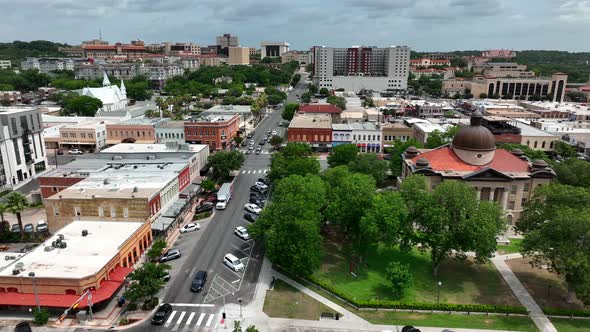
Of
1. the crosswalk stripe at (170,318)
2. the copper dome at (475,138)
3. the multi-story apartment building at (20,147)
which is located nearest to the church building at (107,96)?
the multi-story apartment building at (20,147)

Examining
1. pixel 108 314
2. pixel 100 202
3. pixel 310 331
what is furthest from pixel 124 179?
pixel 310 331

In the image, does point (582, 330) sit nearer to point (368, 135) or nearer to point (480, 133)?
point (480, 133)

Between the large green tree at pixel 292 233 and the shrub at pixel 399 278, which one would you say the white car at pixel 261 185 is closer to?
the large green tree at pixel 292 233

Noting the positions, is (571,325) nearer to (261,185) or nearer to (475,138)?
(475,138)

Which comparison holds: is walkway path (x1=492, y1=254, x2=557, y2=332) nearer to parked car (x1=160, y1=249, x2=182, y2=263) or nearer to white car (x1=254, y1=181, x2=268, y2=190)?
parked car (x1=160, y1=249, x2=182, y2=263)

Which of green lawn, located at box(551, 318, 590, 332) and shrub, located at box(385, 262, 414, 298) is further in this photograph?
shrub, located at box(385, 262, 414, 298)

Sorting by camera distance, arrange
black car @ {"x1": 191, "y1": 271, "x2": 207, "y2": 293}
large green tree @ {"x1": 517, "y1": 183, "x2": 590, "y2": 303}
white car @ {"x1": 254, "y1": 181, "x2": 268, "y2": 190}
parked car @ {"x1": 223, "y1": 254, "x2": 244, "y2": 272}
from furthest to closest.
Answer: white car @ {"x1": 254, "y1": 181, "x2": 268, "y2": 190} < parked car @ {"x1": 223, "y1": 254, "x2": 244, "y2": 272} < black car @ {"x1": 191, "y1": 271, "x2": 207, "y2": 293} < large green tree @ {"x1": 517, "y1": 183, "x2": 590, "y2": 303}

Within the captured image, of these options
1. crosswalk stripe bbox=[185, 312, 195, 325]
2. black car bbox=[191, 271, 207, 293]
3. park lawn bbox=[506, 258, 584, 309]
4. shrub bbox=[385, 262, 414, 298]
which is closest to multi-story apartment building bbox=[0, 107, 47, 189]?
black car bbox=[191, 271, 207, 293]
